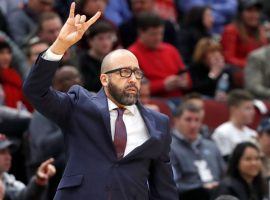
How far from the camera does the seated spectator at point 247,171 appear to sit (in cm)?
885

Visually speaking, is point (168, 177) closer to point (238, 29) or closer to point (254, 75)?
point (254, 75)

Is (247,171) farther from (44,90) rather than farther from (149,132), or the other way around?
(44,90)

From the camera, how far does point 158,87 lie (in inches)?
431

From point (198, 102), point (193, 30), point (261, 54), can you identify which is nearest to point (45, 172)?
point (198, 102)

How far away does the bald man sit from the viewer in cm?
568

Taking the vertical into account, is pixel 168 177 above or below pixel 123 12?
above

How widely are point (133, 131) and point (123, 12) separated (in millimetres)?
6756

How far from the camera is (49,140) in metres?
8.22

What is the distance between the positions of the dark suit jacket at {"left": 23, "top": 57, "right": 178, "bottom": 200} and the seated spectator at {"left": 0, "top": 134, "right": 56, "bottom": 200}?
1.60 m

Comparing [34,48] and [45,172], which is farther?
[34,48]

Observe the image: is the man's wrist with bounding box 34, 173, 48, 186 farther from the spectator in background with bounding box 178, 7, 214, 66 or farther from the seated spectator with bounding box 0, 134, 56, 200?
the spectator in background with bounding box 178, 7, 214, 66

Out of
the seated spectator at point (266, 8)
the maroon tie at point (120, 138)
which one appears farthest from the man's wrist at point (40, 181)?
the seated spectator at point (266, 8)

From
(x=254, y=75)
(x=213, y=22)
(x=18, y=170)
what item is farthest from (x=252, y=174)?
(x=213, y=22)

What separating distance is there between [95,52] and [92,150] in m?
4.65
